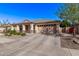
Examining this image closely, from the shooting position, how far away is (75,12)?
522 cm

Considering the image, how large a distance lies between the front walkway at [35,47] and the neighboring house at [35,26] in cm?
20

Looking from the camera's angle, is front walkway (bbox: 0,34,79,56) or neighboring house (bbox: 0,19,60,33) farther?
neighboring house (bbox: 0,19,60,33)

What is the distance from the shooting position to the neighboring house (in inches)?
205

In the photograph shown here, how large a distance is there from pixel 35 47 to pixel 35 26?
661 mm

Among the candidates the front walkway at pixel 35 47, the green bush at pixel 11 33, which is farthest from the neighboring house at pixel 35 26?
the front walkway at pixel 35 47

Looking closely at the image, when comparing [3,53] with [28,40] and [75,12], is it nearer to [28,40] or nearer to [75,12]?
[28,40]

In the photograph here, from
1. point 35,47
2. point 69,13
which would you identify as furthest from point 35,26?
point 69,13

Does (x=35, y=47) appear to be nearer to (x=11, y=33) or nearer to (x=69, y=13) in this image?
(x=11, y=33)

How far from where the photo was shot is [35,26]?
211 inches

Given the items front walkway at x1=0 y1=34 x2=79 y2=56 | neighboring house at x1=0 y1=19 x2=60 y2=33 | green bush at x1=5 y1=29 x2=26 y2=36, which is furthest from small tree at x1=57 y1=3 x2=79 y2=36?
green bush at x1=5 y1=29 x2=26 y2=36

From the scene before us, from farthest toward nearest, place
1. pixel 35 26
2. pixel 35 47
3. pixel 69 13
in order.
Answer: pixel 35 26 < pixel 69 13 < pixel 35 47

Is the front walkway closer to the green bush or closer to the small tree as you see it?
the green bush

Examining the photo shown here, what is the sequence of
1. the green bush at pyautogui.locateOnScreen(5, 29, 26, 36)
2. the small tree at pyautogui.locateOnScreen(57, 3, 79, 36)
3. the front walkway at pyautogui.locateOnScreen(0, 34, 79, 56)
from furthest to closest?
1. the green bush at pyautogui.locateOnScreen(5, 29, 26, 36)
2. the small tree at pyautogui.locateOnScreen(57, 3, 79, 36)
3. the front walkway at pyautogui.locateOnScreen(0, 34, 79, 56)

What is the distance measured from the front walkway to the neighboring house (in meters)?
0.20
